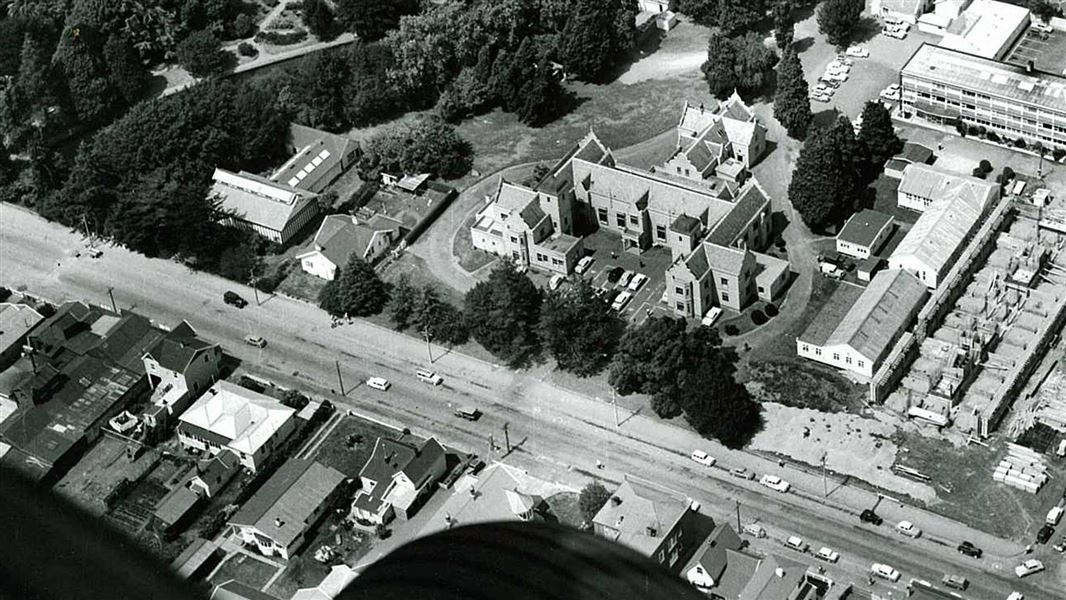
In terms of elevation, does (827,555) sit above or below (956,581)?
above

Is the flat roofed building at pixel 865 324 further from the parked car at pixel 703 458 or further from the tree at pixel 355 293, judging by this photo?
the tree at pixel 355 293

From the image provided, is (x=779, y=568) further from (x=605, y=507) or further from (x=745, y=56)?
(x=745, y=56)

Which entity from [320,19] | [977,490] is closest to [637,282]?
[977,490]

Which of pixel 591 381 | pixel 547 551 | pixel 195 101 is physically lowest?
pixel 591 381

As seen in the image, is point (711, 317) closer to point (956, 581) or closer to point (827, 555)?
point (827, 555)

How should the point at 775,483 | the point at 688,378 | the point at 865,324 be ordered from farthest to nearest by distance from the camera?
1. the point at 865,324
2. the point at 688,378
3. the point at 775,483

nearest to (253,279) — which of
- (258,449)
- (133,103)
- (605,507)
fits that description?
(258,449)
